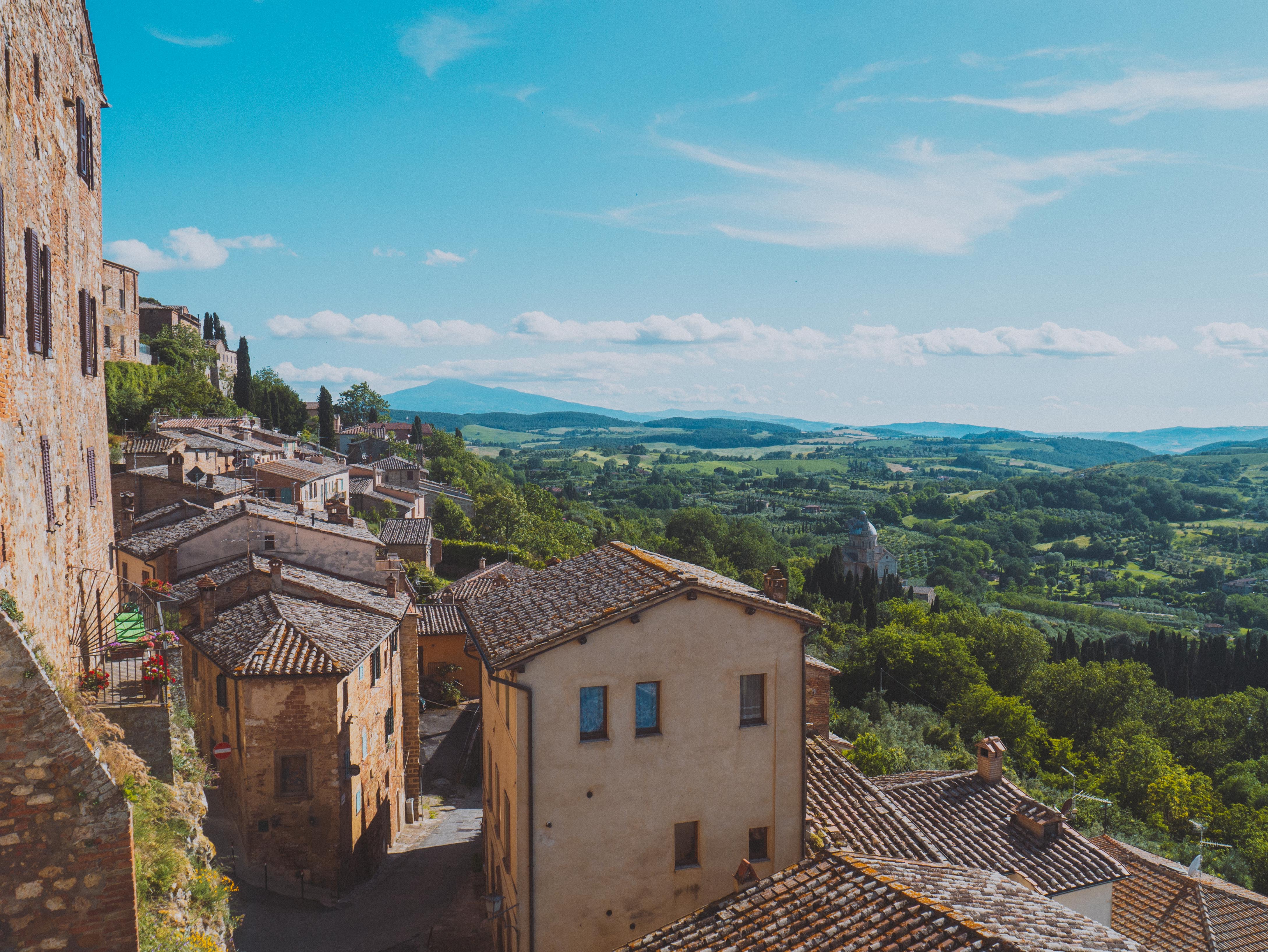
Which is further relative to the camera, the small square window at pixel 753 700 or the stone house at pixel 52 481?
the small square window at pixel 753 700

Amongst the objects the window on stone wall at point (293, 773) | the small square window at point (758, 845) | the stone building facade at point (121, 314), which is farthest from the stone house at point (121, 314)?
the small square window at point (758, 845)

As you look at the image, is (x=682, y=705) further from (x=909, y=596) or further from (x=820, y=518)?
(x=820, y=518)

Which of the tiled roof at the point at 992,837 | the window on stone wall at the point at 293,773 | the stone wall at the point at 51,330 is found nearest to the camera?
the stone wall at the point at 51,330

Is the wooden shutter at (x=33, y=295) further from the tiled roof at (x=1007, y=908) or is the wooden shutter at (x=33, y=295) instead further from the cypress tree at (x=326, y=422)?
the cypress tree at (x=326, y=422)

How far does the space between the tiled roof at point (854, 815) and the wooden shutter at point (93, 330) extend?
55.3 ft

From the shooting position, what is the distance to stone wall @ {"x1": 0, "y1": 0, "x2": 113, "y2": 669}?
1059cm

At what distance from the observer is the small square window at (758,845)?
54.4 ft

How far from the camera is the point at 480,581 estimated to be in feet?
171

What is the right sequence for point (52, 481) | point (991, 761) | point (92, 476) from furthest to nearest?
point (991, 761) → point (92, 476) → point (52, 481)

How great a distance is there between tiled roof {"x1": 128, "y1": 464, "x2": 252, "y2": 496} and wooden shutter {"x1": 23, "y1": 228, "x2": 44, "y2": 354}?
27815 mm

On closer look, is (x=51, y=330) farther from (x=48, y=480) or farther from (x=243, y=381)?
(x=243, y=381)

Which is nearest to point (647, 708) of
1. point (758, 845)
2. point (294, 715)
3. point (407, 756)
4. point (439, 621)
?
point (758, 845)

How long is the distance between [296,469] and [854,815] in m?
46.8

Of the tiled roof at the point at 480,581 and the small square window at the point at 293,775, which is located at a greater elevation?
the small square window at the point at 293,775
